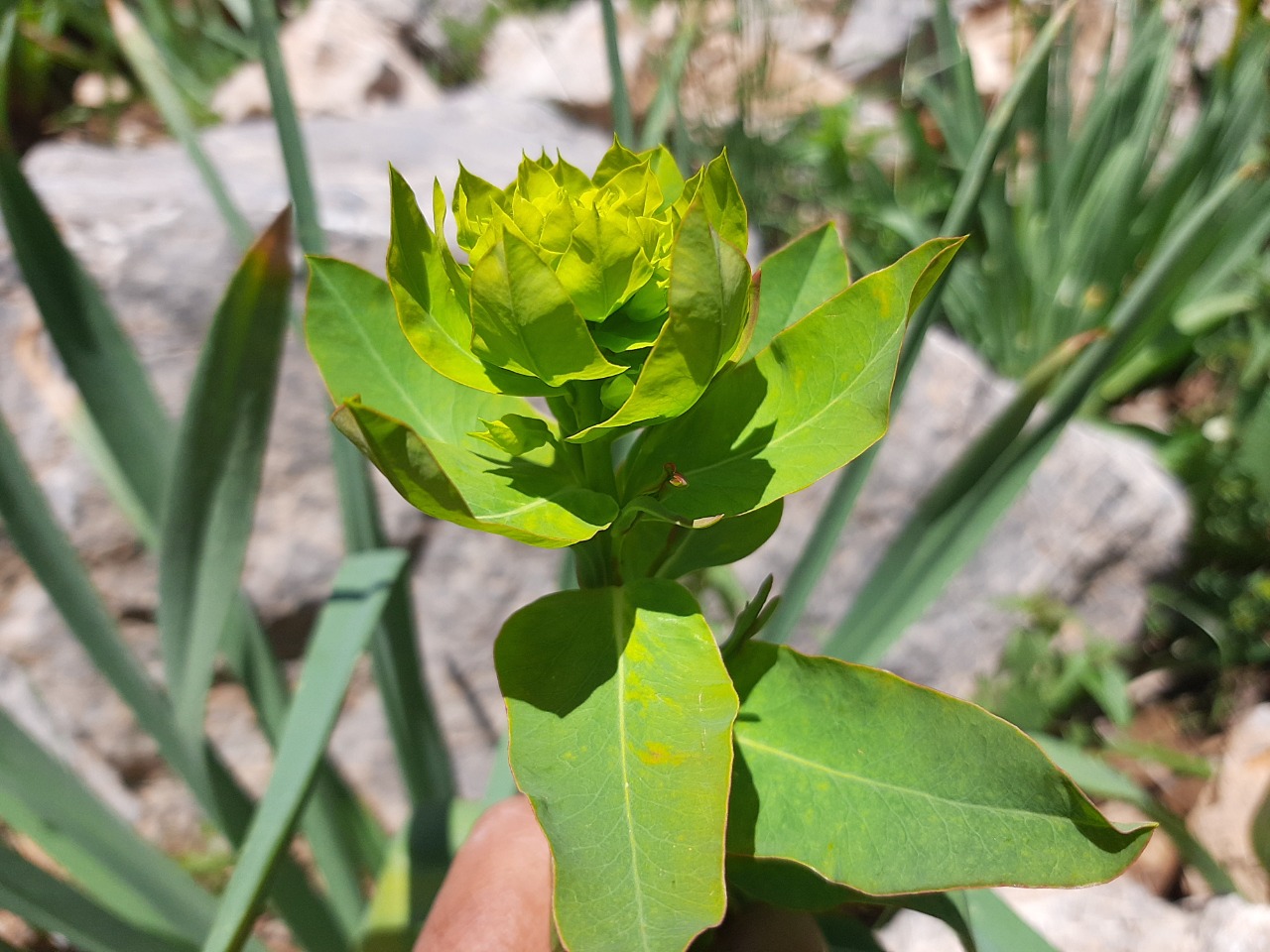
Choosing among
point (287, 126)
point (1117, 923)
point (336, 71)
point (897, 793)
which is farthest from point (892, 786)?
point (336, 71)

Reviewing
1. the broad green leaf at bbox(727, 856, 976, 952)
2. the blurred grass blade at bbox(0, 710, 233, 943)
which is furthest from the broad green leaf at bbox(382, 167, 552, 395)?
the blurred grass blade at bbox(0, 710, 233, 943)

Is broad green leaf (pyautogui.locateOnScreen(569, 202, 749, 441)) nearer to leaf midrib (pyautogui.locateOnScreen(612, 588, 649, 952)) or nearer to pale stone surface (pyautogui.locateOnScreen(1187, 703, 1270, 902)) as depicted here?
leaf midrib (pyautogui.locateOnScreen(612, 588, 649, 952))

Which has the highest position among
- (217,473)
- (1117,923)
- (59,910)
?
(217,473)

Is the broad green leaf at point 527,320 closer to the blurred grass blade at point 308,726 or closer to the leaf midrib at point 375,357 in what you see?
the leaf midrib at point 375,357

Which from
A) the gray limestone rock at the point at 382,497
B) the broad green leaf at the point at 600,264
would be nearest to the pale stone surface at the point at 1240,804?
the gray limestone rock at the point at 382,497

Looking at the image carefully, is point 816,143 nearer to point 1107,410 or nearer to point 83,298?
point 1107,410

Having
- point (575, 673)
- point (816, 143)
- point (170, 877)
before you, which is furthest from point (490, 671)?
point (816, 143)

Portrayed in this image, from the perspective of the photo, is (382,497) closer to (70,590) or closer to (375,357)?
(70,590)
